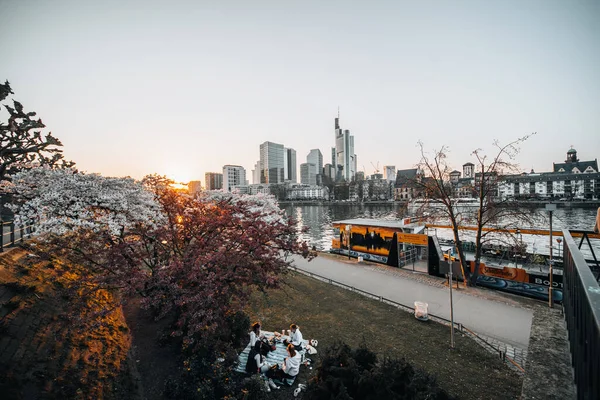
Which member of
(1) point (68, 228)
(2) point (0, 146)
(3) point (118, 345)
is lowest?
(3) point (118, 345)

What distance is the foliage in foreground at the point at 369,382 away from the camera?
15.4 feet

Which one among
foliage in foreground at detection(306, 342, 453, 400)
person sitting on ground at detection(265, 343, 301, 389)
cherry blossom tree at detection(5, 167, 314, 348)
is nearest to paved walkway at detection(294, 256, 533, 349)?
person sitting on ground at detection(265, 343, 301, 389)

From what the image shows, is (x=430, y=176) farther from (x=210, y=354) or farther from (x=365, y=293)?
(x=210, y=354)

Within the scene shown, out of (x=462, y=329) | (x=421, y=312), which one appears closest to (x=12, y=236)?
(x=421, y=312)

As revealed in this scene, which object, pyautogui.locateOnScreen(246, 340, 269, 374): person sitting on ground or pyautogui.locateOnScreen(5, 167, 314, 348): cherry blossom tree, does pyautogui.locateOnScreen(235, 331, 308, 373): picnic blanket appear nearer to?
pyautogui.locateOnScreen(246, 340, 269, 374): person sitting on ground

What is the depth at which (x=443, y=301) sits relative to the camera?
15.1 metres

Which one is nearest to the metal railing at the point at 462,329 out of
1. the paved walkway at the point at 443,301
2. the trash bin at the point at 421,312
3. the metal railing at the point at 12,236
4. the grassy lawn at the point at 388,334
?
the grassy lawn at the point at 388,334

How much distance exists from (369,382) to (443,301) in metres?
12.4

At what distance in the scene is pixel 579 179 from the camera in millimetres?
103875

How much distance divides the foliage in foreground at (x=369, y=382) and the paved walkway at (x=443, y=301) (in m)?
8.81

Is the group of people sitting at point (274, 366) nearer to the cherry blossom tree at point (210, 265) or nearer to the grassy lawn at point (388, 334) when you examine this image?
the grassy lawn at point (388, 334)

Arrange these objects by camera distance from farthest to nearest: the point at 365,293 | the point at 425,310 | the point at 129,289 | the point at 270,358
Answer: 1. the point at 365,293
2. the point at 425,310
3. the point at 270,358
4. the point at 129,289

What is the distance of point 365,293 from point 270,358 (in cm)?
857

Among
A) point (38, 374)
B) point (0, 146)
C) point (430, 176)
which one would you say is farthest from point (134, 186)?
point (430, 176)
